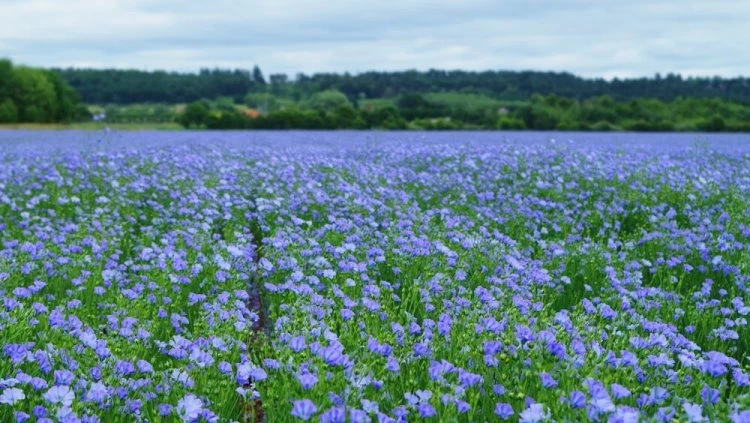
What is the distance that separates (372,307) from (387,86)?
47831 mm

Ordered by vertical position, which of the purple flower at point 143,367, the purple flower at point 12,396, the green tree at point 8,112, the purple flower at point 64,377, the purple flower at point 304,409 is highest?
the purple flower at point 304,409

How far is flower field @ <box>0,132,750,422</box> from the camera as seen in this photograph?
3107 millimetres

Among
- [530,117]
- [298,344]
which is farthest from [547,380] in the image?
[530,117]

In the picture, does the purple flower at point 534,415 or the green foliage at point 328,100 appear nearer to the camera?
the purple flower at point 534,415

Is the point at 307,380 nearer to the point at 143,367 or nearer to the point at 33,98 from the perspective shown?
the point at 143,367

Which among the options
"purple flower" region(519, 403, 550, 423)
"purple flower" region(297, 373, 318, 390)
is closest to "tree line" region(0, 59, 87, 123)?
"purple flower" region(297, 373, 318, 390)

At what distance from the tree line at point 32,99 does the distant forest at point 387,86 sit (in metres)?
4.96

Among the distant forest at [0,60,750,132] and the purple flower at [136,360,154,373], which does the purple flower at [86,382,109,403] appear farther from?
the distant forest at [0,60,750,132]

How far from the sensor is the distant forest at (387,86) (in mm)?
43531

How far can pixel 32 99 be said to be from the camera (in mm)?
48906

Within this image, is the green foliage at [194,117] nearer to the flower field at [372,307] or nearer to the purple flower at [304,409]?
the flower field at [372,307]

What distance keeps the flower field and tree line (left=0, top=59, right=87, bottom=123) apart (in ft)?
133

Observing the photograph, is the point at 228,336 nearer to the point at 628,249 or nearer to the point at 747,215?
the point at 628,249

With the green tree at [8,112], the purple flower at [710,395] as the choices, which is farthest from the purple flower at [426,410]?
the green tree at [8,112]
